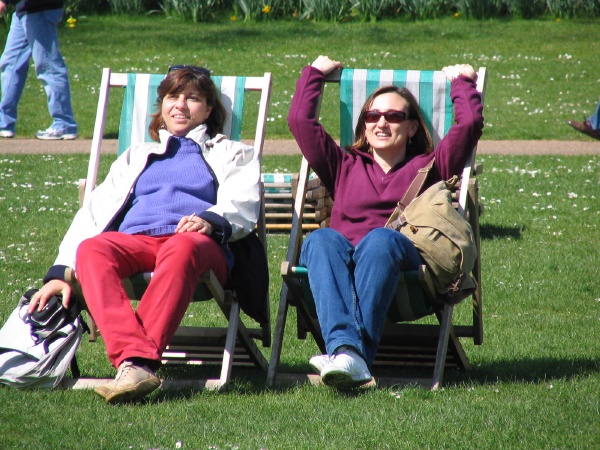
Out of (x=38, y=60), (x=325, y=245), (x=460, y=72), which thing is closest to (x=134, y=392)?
(x=325, y=245)

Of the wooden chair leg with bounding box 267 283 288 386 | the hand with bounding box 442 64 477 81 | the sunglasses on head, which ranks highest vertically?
the hand with bounding box 442 64 477 81

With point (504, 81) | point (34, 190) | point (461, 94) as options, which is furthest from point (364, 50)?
point (461, 94)

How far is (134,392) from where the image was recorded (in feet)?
12.3

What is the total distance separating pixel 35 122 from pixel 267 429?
9.08 metres

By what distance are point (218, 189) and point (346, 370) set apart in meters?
1.11

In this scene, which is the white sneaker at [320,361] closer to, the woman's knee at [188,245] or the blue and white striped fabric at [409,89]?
the woman's knee at [188,245]

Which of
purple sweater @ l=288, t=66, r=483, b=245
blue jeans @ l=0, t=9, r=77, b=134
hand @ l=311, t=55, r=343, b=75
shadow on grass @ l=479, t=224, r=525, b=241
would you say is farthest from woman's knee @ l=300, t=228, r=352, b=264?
blue jeans @ l=0, t=9, r=77, b=134

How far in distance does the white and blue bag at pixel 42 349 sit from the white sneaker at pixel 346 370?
109 centimetres

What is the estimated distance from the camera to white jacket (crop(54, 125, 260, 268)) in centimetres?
422

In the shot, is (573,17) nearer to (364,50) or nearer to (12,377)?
(364,50)

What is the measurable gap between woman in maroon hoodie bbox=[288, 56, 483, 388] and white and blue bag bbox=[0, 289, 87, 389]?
1016 millimetres

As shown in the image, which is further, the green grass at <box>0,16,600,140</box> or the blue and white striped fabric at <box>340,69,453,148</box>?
the green grass at <box>0,16,600,140</box>

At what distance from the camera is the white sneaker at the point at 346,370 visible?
12.3ft

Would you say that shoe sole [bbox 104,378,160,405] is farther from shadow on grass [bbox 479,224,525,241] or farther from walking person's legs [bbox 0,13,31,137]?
walking person's legs [bbox 0,13,31,137]
